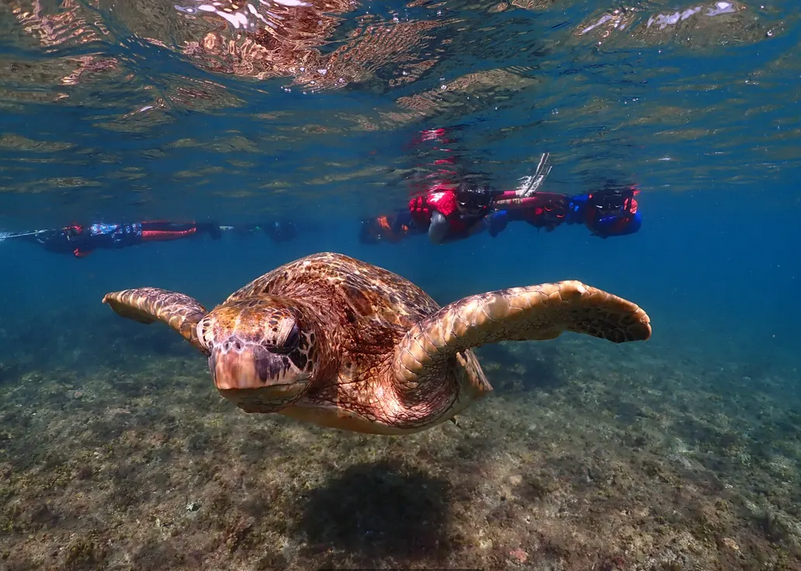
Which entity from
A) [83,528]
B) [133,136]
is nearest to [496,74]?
[83,528]

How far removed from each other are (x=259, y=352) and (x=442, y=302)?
15265mm

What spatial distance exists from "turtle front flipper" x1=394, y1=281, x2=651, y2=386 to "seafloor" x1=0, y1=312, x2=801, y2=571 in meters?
2.04

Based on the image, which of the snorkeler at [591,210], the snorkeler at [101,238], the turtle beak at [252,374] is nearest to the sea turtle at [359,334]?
the turtle beak at [252,374]

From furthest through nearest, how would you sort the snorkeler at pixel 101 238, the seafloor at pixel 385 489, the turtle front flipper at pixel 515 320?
the snorkeler at pixel 101 238
the seafloor at pixel 385 489
the turtle front flipper at pixel 515 320

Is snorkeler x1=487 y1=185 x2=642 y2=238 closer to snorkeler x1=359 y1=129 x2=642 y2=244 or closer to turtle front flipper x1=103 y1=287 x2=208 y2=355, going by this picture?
snorkeler x1=359 y1=129 x2=642 y2=244

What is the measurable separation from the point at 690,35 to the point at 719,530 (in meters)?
8.64

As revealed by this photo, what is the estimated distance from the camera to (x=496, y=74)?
8.88 meters

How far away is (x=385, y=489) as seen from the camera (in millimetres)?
4406

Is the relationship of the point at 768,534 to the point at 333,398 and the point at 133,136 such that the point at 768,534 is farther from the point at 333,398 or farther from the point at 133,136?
the point at 133,136

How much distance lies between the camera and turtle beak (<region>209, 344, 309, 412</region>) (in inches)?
89.4

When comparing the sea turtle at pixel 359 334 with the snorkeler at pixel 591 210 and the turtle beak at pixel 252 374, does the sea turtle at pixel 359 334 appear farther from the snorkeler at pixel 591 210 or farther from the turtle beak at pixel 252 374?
the snorkeler at pixel 591 210

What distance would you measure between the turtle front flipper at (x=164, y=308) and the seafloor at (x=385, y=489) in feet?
6.24

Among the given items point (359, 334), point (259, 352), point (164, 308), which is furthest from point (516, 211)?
point (259, 352)

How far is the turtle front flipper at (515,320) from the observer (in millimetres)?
2557
